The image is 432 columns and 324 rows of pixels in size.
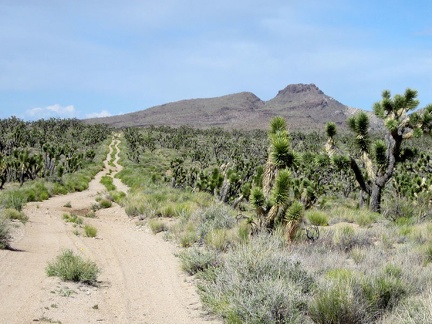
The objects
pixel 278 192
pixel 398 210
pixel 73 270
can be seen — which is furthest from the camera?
pixel 398 210

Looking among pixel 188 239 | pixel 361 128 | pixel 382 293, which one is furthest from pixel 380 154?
pixel 382 293

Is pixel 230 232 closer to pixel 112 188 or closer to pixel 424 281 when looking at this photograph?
pixel 424 281

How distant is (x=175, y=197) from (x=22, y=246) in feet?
29.5

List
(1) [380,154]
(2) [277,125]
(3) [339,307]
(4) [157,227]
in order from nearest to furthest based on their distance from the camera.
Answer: (3) [339,307]
(2) [277,125]
(4) [157,227]
(1) [380,154]

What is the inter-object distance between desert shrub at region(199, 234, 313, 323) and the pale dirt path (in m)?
0.41

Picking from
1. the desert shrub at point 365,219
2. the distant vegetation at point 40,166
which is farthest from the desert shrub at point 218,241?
the desert shrub at point 365,219

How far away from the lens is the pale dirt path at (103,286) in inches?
239

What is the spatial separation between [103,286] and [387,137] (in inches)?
451

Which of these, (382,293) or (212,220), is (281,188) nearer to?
(212,220)

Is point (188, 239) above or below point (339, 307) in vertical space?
below

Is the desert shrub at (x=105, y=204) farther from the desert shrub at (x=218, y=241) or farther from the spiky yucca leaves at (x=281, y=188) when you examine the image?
the spiky yucca leaves at (x=281, y=188)

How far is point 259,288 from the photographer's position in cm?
546

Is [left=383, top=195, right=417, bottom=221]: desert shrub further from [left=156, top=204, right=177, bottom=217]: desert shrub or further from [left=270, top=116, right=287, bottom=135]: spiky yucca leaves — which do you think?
[left=156, top=204, right=177, bottom=217]: desert shrub

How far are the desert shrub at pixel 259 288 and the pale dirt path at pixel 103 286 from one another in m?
0.41
